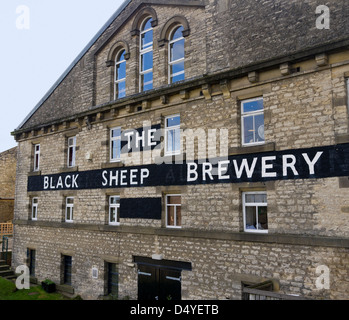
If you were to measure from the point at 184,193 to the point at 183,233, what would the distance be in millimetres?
1328

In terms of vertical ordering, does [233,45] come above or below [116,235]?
above

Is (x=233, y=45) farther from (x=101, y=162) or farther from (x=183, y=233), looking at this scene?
(x=101, y=162)

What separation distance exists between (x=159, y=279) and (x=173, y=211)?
2.41 metres

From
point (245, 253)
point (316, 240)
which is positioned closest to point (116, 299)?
point (245, 253)

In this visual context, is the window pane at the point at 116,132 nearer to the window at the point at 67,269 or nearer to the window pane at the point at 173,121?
the window pane at the point at 173,121

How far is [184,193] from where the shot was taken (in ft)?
37.1

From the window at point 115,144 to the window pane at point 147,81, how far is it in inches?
83.0

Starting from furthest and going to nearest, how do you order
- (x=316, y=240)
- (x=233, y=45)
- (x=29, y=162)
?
(x=29, y=162) → (x=233, y=45) → (x=316, y=240)

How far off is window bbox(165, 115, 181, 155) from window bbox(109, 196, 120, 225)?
3281mm

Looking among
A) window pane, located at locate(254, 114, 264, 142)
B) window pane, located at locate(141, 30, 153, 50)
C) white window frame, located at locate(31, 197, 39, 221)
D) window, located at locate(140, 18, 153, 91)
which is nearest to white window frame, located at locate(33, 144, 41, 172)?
white window frame, located at locate(31, 197, 39, 221)

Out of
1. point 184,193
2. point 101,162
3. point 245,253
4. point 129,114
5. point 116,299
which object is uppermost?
point 129,114

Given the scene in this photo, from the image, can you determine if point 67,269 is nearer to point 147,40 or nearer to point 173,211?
point 173,211

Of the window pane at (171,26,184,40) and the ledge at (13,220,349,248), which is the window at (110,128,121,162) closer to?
the ledge at (13,220,349,248)

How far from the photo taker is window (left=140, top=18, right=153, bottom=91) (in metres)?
13.5
